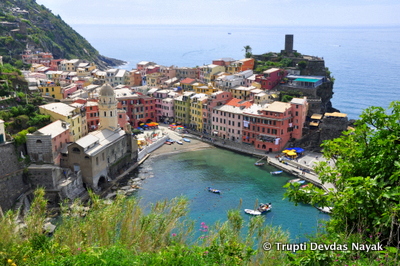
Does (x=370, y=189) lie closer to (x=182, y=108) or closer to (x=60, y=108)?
(x=60, y=108)

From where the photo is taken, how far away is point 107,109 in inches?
1703

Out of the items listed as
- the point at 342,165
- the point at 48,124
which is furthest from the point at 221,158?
the point at 342,165

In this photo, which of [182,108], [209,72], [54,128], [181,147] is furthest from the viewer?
[209,72]

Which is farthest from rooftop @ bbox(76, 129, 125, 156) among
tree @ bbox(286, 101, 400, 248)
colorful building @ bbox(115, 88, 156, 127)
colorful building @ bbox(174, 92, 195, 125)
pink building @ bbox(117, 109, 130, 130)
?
tree @ bbox(286, 101, 400, 248)

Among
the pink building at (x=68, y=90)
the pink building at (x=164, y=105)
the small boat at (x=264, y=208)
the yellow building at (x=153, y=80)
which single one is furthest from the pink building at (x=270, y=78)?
the small boat at (x=264, y=208)

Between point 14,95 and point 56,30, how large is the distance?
252 feet

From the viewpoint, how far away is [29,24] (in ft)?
327

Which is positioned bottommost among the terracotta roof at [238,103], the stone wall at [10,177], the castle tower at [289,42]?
the stone wall at [10,177]

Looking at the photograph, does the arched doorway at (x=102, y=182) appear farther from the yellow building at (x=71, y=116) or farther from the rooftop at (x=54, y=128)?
the rooftop at (x=54, y=128)

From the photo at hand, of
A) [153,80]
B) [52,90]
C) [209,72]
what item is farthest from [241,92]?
[52,90]

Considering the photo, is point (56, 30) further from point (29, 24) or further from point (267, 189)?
point (267, 189)

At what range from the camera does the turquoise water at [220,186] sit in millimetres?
33312

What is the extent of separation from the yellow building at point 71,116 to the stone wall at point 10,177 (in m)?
7.58

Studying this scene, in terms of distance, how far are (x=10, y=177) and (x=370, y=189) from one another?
30715 millimetres
